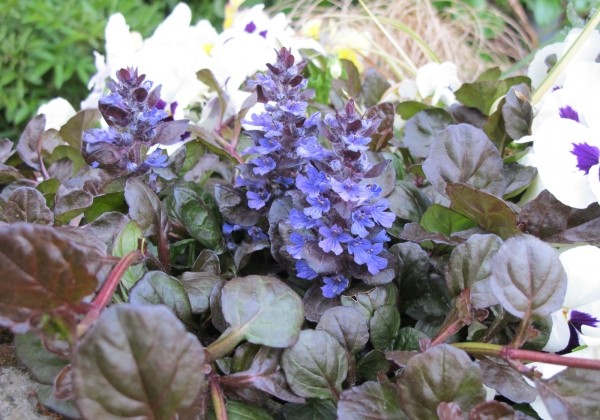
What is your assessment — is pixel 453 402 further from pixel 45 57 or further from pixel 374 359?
pixel 45 57

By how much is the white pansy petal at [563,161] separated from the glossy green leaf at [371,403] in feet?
0.85

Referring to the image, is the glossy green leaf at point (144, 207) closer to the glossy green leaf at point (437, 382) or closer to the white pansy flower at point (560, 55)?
the glossy green leaf at point (437, 382)

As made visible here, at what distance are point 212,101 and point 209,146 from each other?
185 millimetres

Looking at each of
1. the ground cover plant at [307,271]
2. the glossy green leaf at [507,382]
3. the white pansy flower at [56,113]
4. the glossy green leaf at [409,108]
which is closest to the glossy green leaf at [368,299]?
the ground cover plant at [307,271]

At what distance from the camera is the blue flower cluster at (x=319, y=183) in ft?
1.71

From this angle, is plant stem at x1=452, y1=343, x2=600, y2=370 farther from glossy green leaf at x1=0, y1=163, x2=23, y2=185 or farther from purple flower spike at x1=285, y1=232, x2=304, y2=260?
glossy green leaf at x1=0, y1=163, x2=23, y2=185

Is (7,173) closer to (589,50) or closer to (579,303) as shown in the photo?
(579,303)

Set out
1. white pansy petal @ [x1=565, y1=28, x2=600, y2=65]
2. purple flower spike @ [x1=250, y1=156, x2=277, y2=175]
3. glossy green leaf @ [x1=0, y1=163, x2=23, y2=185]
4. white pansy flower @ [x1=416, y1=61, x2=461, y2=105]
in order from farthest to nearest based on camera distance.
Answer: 1. white pansy flower @ [x1=416, y1=61, x2=461, y2=105]
2. white pansy petal @ [x1=565, y1=28, x2=600, y2=65]
3. glossy green leaf @ [x1=0, y1=163, x2=23, y2=185]
4. purple flower spike @ [x1=250, y1=156, x2=277, y2=175]

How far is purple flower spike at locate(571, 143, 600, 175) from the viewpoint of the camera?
A: 2.05 feet

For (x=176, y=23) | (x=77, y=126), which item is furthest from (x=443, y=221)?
(x=176, y=23)

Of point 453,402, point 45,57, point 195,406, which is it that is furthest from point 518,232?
point 45,57

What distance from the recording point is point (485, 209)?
1.94 ft

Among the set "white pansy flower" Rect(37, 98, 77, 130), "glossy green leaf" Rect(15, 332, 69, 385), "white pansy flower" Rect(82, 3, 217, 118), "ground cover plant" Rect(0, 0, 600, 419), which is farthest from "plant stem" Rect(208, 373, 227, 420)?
"white pansy flower" Rect(37, 98, 77, 130)

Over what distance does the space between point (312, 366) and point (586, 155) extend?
345 mm
